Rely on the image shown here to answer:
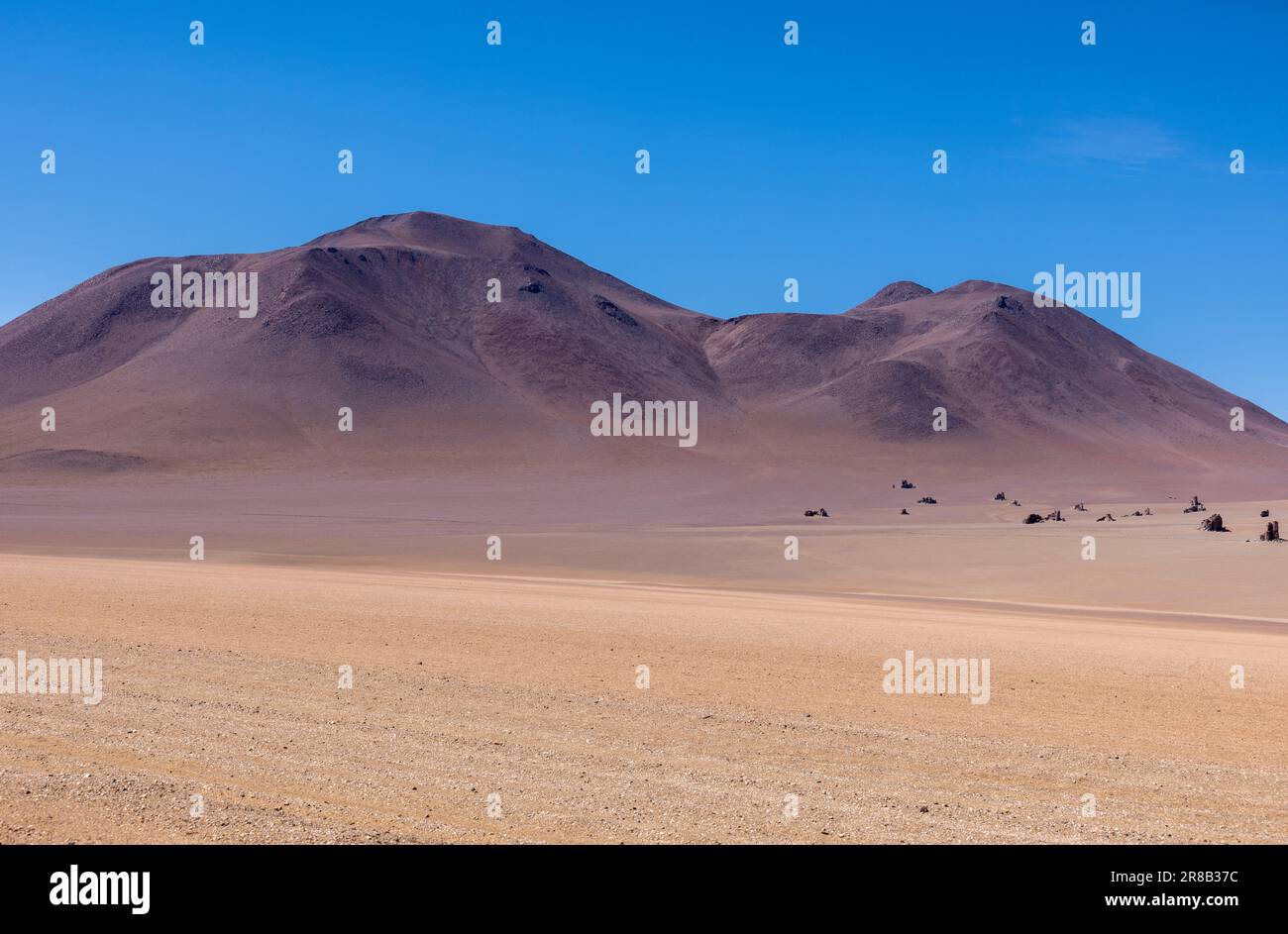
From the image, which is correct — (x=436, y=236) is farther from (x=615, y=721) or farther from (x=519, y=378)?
(x=615, y=721)

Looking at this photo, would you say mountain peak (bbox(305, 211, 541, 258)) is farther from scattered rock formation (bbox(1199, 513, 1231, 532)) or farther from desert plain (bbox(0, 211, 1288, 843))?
scattered rock formation (bbox(1199, 513, 1231, 532))

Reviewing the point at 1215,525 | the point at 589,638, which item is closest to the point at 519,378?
the point at 1215,525

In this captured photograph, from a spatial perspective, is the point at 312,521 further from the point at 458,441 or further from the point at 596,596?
the point at 458,441

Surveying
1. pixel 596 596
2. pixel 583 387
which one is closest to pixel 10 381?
pixel 583 387

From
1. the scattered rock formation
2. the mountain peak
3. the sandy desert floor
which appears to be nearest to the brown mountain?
the mountain peak

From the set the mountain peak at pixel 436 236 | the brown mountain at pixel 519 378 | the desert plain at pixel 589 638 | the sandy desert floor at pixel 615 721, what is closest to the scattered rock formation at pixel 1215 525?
the desert plain at pixel 589 638
